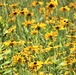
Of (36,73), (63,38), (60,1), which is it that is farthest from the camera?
(60,1)

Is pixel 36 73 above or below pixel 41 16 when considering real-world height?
below

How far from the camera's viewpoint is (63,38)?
3.84 meters

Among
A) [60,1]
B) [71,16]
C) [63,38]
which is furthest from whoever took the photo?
[60,1]

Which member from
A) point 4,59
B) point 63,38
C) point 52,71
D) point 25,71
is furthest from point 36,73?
point 63,38

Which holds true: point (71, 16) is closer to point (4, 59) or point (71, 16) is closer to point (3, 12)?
point (3, 12)

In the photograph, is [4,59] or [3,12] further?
[3,12]

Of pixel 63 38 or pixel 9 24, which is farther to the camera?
pixel 9 24

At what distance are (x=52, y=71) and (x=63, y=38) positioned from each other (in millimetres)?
784

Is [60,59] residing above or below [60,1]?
below

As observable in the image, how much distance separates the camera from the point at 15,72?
10.5 ft

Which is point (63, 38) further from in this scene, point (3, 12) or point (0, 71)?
point (3, 12)

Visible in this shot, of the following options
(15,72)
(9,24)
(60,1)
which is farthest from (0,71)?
(60,1)

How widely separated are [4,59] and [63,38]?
0.71 m

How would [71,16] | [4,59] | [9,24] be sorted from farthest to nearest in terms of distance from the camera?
1. [71,16]
2. [9,24]
3. [4,59]
